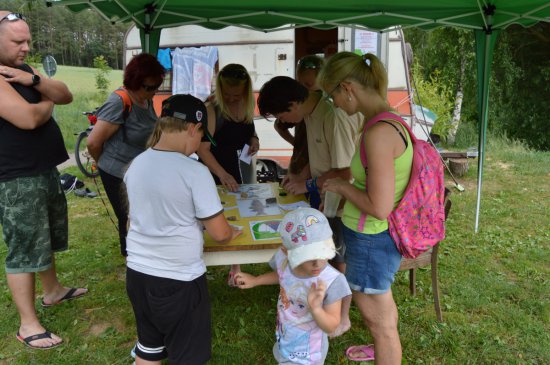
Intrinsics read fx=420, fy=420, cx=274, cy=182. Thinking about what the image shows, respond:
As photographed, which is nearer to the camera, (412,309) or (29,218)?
(29,218)

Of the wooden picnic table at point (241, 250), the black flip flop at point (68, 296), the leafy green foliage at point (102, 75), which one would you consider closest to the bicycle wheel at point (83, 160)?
the black flip flop at point (68, 296)

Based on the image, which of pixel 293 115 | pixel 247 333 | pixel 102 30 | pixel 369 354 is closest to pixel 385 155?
pixel 293 115

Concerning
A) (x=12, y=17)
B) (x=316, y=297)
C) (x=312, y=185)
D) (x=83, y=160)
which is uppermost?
(x=12, y=17)

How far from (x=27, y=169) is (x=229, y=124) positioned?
1.38 meters

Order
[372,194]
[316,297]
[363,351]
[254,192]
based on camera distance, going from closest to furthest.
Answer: [316,297] → [372,194] → [363,351] → [254,192]

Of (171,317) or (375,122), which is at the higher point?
(375,122)

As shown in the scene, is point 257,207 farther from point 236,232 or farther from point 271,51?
point 271,51

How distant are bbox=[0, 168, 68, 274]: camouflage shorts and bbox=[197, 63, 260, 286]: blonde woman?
1014 millimetres

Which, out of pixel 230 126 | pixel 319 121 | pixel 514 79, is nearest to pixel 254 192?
pixel 230 126

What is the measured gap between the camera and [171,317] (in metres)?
1.74

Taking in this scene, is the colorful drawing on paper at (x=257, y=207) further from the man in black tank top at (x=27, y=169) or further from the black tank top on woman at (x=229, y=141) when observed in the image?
the man in black tank top at (x=27, y=169)

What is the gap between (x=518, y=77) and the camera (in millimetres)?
13109

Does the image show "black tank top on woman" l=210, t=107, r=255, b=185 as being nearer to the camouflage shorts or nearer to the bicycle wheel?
the camouflage shorts

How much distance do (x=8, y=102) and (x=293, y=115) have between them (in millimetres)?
1488
